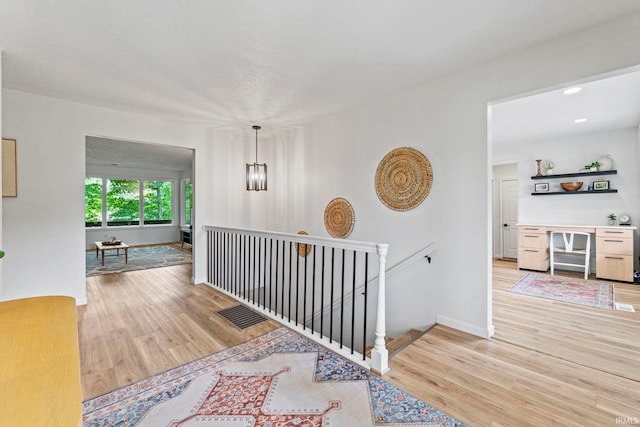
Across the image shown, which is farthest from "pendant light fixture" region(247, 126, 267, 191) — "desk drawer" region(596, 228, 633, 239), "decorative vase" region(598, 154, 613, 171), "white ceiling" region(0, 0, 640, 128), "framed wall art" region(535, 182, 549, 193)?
"decorative vase" region(598, 154, 613, 171)

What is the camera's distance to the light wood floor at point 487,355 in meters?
1.72

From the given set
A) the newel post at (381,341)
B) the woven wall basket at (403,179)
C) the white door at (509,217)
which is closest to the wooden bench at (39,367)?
the newel post at (381,341)

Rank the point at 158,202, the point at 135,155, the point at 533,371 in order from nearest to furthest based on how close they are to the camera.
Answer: the point at 533,371 → the point at 135,155 → the point at 158,202

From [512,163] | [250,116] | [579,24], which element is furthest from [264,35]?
[512,163]

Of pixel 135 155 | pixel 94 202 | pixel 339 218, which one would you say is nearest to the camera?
pixel 339 218

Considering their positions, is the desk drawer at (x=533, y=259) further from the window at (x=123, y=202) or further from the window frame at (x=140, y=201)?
the window at (x=123, y=202)

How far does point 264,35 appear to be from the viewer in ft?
7.06

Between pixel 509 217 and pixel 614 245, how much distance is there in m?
2.07

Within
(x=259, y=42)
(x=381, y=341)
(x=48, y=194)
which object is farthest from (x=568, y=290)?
(x=48, y=194)

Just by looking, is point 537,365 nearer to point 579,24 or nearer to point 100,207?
point 579,24

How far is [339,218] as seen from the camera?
4047 mm

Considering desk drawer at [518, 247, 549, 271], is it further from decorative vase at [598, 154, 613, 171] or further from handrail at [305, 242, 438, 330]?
handrail at [305, 242, 438, 330]

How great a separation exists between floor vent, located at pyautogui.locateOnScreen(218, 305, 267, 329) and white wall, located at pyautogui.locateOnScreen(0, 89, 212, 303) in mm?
1929

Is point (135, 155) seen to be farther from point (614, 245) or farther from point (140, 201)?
point (614, 245)
